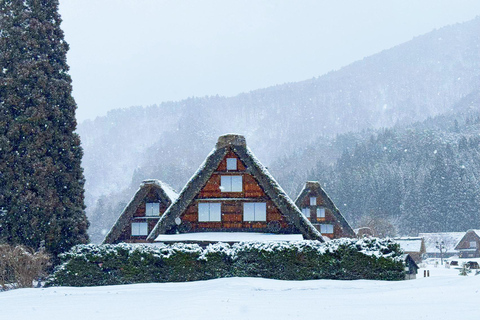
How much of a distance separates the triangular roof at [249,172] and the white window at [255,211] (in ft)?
2.77

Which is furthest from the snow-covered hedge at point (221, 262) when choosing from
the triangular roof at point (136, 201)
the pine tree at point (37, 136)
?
the triangular roof at point (136, 201)

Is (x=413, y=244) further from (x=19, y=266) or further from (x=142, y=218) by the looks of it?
(x=19, y=266)

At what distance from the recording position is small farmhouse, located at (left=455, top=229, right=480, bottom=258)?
103188 mm

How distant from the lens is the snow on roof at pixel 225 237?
30.1m

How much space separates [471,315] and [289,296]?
23.1 ft

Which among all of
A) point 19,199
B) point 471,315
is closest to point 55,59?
point 19,199

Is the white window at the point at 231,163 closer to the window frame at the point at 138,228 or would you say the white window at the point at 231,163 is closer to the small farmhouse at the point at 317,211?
the window frame at the point at 138,228

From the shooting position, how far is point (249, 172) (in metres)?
31.9

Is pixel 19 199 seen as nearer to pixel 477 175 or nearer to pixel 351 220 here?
pixel 351 220

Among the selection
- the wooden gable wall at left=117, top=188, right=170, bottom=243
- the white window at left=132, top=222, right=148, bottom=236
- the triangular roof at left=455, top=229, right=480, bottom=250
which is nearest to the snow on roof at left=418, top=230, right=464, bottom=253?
the triangular roof at left=455, top=229, right=480, bottom=250

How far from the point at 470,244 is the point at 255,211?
8538 cm

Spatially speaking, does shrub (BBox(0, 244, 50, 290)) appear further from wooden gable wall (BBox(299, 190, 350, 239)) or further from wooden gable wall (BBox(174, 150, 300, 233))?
wooden gable wall (BBox(299, 190, 350, 239))

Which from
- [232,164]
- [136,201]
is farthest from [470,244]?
[232,164]

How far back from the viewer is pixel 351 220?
127m
